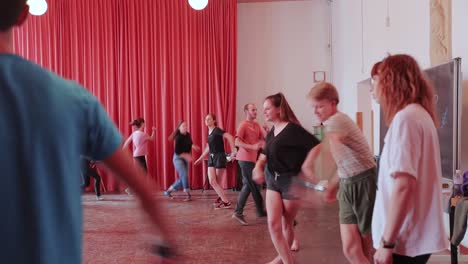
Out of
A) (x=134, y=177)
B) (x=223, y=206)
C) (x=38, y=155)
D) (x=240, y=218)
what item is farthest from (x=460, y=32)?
(x=223, y=206)

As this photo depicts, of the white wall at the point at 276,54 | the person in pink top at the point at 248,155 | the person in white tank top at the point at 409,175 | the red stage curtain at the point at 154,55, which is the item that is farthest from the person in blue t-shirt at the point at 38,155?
the white wall at the point at 276,54

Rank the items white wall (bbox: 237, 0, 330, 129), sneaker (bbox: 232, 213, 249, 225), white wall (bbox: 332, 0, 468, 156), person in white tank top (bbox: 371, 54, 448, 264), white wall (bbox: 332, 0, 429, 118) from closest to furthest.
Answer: person in white tank top (bbox: 371, 54, 448, 264) < white wall (bbox: 332, 0, 468, 156) < white wall (bbox: 332, 0, 429, 118) < sneaker (bbox: 232, 213, 249, 225) < white wall (bbox: 237, 0, 330, 129)

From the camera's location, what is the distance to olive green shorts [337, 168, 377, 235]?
2.25 metres

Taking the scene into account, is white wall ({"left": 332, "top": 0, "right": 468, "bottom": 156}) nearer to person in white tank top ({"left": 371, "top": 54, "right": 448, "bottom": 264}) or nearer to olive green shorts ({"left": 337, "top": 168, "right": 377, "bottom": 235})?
olive green shorts ({"left": 337, "top": 168, "right": 377, "bottom": 235})

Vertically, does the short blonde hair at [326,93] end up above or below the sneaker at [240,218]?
above

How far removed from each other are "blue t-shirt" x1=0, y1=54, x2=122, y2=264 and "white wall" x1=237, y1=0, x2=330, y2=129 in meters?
7.94

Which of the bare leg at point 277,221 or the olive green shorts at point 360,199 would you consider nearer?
the olive green shorts at point 360,199

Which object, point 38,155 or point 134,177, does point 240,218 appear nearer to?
point 134,177

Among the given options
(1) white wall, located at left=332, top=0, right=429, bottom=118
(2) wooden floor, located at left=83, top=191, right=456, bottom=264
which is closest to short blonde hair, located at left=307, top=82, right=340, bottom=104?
(2) wooden floor, located at left=83, top=191, right=456, bottom=264

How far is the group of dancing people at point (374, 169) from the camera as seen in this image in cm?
137

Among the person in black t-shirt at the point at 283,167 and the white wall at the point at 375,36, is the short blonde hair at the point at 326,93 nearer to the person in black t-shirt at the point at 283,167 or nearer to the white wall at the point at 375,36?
the person in black t-shirt at the point at 283,167

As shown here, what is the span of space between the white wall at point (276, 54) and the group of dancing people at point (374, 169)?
4.15 metres

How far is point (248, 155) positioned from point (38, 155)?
412 centimetres

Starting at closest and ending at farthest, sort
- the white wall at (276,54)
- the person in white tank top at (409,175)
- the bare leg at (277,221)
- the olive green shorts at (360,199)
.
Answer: the person in white tank top at (409,175)
the olive green shorts at (360,199)
the bare leg at (277,221)
the white wall at (276,54)
